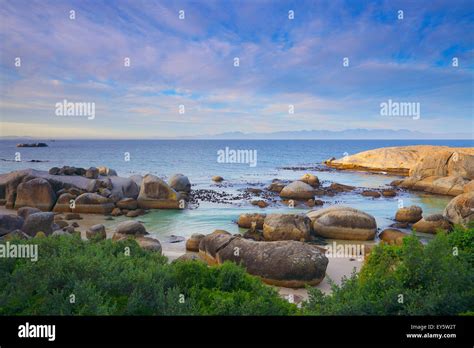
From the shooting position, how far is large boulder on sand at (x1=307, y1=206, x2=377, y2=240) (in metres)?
18.1

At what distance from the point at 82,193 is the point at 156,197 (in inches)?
200

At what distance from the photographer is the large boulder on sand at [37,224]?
15.2 meters

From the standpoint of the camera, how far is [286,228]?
17.4 metres

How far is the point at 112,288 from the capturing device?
17.3 ft

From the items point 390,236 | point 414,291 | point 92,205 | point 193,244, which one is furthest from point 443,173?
point 414,291

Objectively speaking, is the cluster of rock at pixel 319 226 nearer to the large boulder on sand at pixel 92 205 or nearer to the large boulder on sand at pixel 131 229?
the large boulder on sand at pixel 131 229

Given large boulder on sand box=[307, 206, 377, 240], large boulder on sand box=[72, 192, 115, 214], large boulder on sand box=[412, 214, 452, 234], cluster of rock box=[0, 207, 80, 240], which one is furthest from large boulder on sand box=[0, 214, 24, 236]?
large boulder on sand box=[412, 214, 452, 234]

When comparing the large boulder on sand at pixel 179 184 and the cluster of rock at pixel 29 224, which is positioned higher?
the large boulder on sand at pixel 179 184

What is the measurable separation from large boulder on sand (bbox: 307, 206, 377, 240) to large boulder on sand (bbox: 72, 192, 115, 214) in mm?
13491

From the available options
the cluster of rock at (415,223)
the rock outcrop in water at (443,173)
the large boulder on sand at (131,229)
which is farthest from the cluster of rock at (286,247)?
the rock outcrop in water at (443,173)

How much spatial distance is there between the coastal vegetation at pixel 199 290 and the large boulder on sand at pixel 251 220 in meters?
13.5

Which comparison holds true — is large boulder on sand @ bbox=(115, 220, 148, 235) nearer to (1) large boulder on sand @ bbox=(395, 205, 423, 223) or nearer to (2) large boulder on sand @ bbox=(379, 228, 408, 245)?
(2) large boulder on sand @ bbox=(379, 228, 408, 245)
